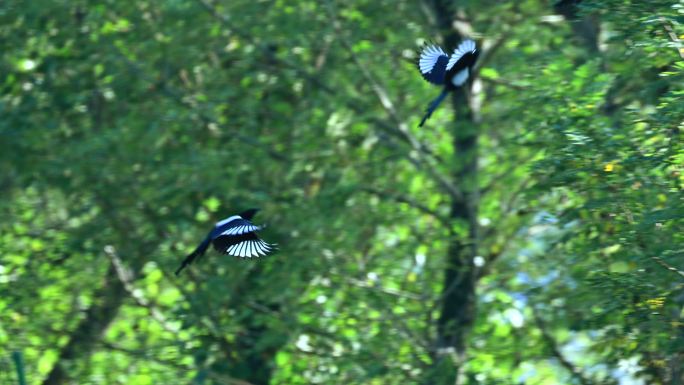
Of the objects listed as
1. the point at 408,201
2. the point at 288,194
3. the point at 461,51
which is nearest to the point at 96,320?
the point at 288,194

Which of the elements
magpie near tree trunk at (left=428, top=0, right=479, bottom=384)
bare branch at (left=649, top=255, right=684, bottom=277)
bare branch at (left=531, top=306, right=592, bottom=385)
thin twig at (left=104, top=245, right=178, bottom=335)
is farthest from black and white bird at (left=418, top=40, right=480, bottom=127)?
thin twig at (left=104, top=245, right=178, bottom=335)

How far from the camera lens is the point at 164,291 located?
1162 cm

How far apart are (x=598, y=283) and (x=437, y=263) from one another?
295cm

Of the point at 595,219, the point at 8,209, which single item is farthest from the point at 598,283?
the point at 8,209

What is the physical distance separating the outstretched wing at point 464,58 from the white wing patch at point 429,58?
0.75 feet

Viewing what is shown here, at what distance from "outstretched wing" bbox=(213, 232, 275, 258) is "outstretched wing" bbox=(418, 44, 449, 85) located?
1302 mm

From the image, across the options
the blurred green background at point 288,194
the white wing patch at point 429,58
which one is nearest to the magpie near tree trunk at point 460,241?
the blurred green background at point 288,194

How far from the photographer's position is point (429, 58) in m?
7.64

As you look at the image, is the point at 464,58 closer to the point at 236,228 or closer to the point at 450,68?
the point at 450,68

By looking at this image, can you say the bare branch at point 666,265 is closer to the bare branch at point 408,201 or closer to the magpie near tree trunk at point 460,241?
the magpie near tree trunk at point 460,241

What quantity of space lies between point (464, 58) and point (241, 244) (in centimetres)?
152

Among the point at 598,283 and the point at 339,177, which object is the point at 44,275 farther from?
the point at 598,283

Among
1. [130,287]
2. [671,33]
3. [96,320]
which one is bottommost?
[96,320]

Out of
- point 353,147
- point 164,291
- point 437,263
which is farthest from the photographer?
point 164,291
